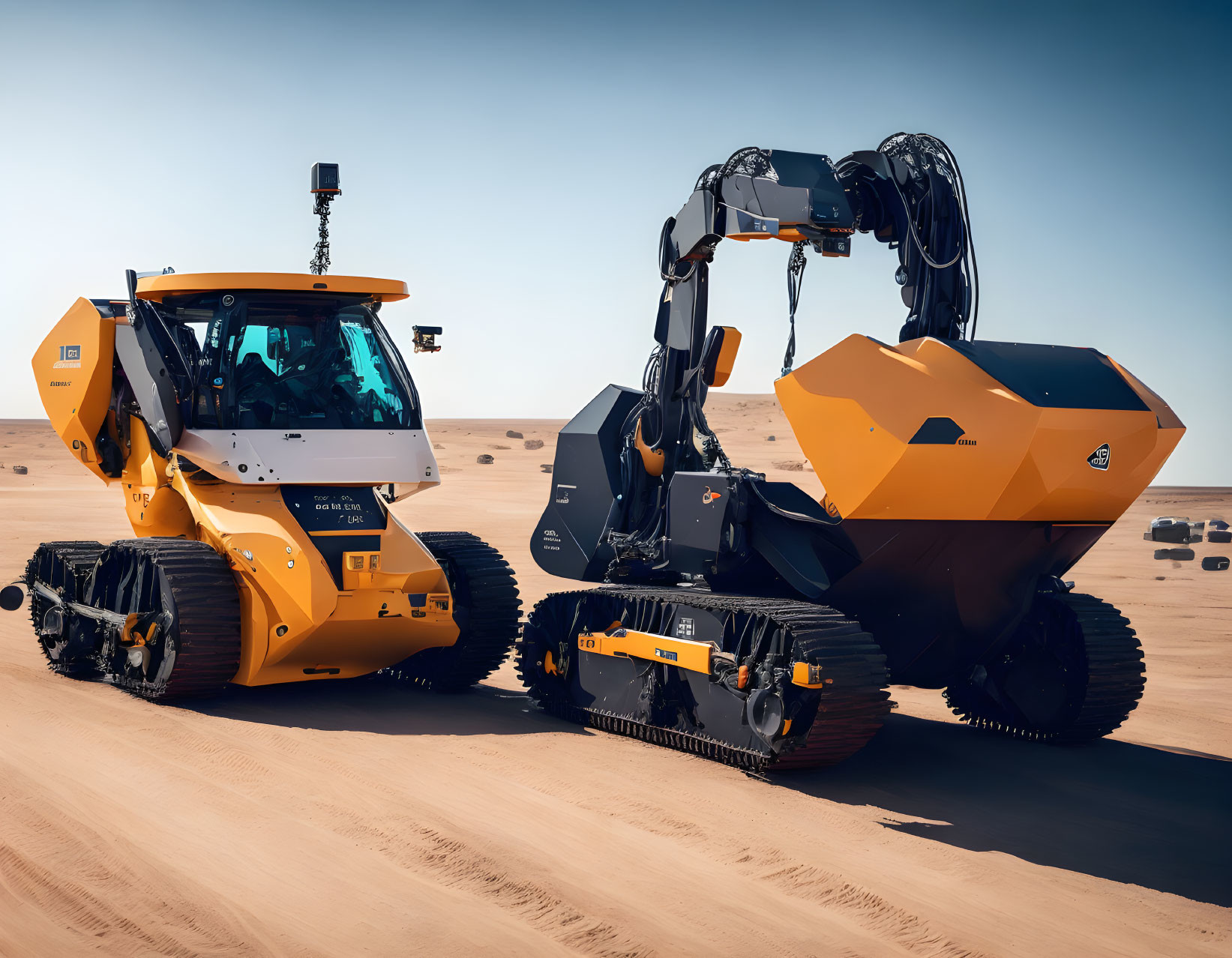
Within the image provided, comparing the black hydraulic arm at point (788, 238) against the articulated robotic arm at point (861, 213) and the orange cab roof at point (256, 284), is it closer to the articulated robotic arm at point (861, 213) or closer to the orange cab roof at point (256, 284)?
the articulated robotic arm at point (861, 213)

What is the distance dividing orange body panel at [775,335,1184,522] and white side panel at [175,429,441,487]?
3.49 meters

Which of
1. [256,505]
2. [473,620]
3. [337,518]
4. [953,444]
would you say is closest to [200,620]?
[256,505]

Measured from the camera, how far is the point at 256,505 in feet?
35.0

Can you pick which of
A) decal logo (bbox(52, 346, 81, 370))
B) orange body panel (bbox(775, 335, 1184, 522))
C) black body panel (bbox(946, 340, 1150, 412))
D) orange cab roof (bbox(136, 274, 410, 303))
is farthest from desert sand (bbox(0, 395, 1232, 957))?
orange cab roof (bbox(136, 274, 410, 303))

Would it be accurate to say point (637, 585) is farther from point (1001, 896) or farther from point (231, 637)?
point (1001, 896)

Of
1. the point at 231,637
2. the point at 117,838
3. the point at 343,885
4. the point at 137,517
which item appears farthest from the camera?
the point at 137,517

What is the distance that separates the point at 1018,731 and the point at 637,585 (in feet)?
10.5

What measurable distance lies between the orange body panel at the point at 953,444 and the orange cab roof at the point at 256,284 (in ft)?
13.3

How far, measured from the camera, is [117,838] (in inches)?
282

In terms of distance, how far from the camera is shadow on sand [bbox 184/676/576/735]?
10.2m

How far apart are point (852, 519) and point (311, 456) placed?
449cm

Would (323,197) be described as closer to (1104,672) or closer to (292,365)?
(292,365)

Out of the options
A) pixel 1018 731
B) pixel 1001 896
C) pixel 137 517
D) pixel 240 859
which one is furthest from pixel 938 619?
pixel 137 517

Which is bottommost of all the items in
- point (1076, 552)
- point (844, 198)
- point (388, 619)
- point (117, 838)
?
point (117, 838)
